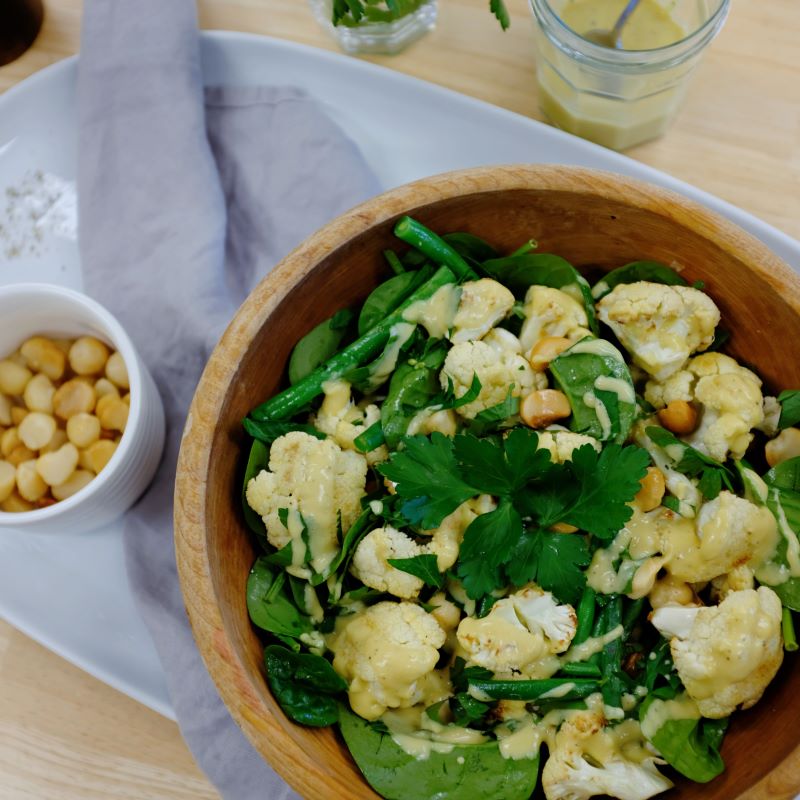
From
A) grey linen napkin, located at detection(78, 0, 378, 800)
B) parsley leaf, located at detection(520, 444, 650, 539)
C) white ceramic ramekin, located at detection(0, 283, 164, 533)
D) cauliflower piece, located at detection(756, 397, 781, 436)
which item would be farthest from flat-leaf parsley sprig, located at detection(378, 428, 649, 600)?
grey linen napkin, located at detection(78, 0, 378, 800)

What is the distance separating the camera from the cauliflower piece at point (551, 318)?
1229 millimetres

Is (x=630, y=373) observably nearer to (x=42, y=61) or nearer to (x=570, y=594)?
(x=570, y=594)

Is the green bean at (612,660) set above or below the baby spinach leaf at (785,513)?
below

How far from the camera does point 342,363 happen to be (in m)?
1.24

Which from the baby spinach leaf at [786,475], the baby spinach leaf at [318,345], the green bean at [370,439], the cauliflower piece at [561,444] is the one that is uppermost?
Answer: the baby spinach leaf at [786,475]

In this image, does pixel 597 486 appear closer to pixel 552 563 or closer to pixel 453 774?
pixel 552 563

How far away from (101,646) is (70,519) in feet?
0.86

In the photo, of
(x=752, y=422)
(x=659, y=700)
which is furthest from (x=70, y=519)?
(x=752, y=422)

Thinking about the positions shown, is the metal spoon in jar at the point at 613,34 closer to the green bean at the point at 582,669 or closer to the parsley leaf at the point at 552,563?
the parsley leaf at the point at 552,563

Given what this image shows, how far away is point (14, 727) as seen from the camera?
5.14 ft

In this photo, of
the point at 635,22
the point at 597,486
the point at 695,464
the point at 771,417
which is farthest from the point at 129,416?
the point at 635,22

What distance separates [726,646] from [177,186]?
3.67 ft

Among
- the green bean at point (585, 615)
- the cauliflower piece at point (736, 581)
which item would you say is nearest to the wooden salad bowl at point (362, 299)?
the cauliflower piece at point (736, 581)

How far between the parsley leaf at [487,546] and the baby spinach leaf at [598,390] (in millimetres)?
158
